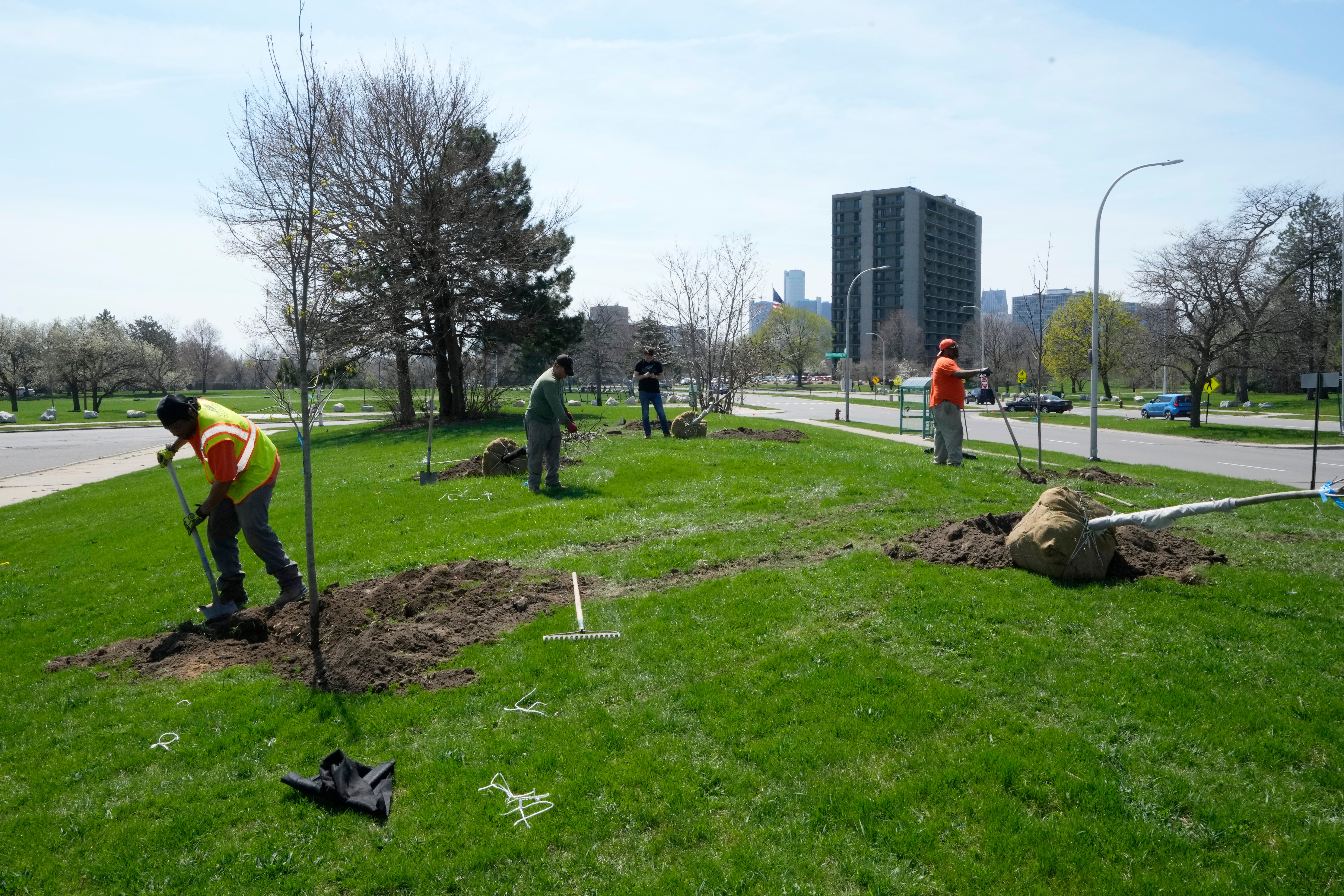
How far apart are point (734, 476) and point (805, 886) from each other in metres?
9.52

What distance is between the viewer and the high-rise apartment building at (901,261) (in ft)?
409

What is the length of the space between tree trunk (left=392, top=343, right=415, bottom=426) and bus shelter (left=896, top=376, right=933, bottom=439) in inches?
730

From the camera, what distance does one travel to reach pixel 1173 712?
14.5 ft

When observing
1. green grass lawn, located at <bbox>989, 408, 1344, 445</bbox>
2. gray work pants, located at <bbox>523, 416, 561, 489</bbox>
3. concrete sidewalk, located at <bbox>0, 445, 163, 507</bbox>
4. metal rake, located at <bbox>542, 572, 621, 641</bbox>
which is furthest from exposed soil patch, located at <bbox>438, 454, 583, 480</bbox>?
green grass lawn, located at <bbox>989, 408, 1344, 445</bbox>

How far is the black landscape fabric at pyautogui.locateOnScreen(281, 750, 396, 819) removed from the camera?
3902 millimetres

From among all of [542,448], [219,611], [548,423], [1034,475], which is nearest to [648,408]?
[542,448]

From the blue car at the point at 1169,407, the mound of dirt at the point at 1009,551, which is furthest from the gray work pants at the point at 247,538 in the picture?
the blue car at the point at 1169,407

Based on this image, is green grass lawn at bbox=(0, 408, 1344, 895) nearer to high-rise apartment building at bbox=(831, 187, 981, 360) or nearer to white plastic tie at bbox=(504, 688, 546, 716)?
white plastic tie at bbox=(504, 688, 546, 716)

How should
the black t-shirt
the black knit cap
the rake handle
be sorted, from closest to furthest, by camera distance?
the rake handle, the black knit cap, the black t-shirt

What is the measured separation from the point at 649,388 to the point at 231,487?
465 inches

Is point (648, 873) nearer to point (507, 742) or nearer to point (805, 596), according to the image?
point (507, 742)

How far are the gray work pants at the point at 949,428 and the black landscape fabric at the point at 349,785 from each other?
10.8 m

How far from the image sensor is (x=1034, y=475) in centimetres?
1230

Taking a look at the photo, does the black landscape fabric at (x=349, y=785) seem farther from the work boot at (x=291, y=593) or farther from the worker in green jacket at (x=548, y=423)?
the worker in green jacket at (x=548, y=423)
